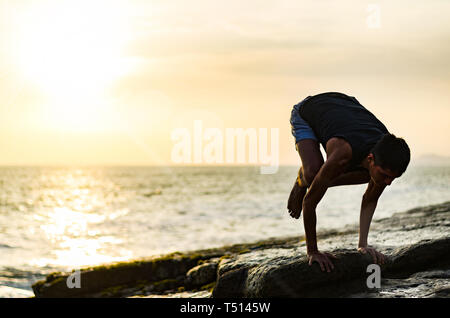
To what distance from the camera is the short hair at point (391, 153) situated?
15.5 ft

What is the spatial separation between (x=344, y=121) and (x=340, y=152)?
0.41m

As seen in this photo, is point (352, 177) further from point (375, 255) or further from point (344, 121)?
point (375, 255)

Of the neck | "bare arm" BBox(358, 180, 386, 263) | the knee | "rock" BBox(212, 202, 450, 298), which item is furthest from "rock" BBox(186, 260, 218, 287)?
the neck

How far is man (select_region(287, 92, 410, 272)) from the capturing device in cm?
479

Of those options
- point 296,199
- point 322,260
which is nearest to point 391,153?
point 322,260

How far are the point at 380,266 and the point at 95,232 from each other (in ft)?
58.5

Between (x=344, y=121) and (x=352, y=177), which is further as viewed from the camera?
(x=352, y=177)

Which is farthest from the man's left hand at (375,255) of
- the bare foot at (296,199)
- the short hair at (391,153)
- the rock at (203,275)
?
the rock at (203,275)

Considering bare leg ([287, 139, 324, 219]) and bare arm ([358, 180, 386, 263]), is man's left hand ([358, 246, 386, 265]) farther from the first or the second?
bare leg ([287, 139, 324, 219])

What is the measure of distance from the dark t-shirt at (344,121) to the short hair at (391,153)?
0.63ft

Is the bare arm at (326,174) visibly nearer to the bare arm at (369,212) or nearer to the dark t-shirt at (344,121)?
the dark t-shirt at (344,121)

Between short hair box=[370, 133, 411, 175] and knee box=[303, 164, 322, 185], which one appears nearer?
short hair box=[370, 133, 411, 175]

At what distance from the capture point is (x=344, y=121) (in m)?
5.12

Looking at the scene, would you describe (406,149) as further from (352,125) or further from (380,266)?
(380,266)
